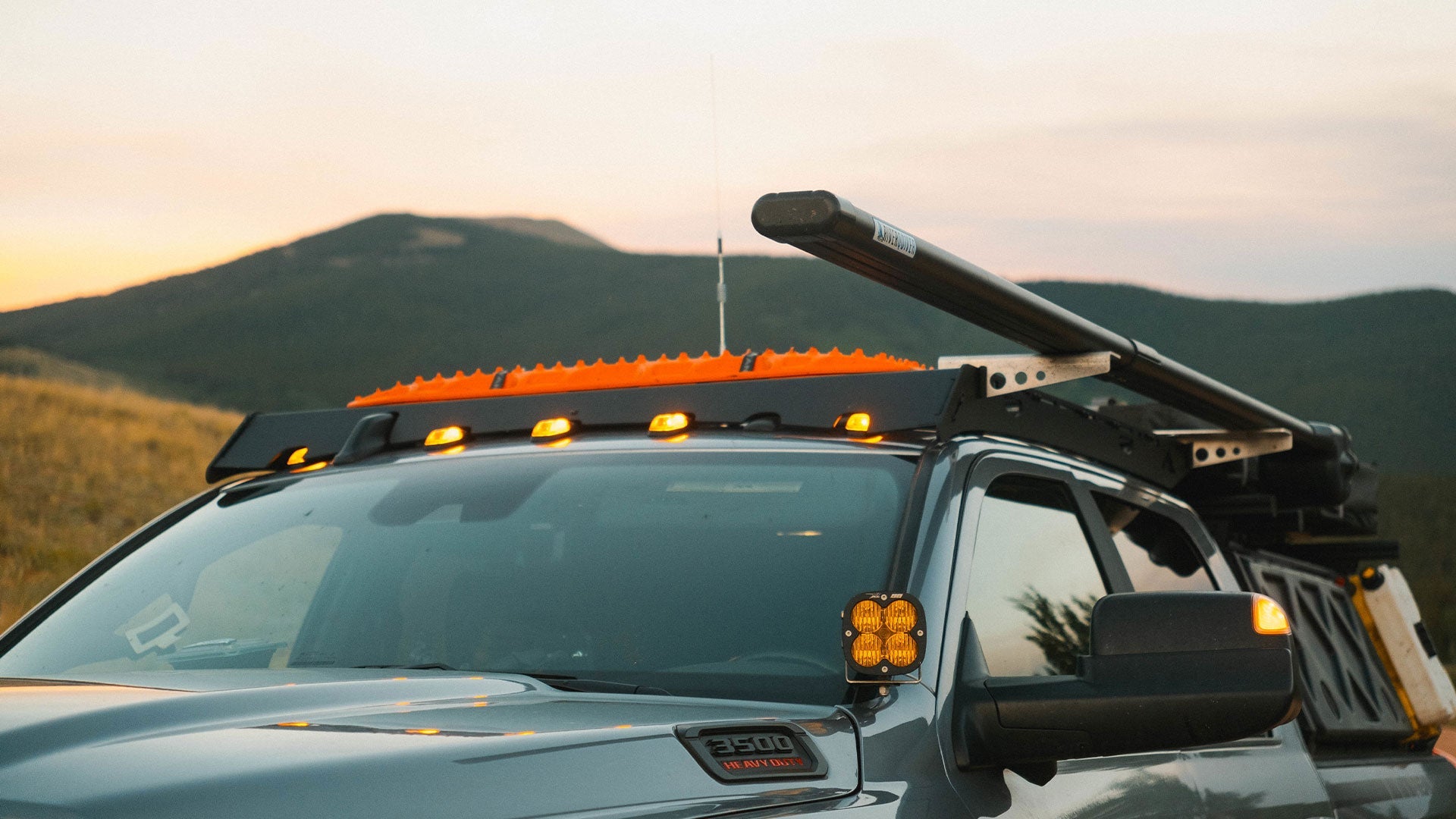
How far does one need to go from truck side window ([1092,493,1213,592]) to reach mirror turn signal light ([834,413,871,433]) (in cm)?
99

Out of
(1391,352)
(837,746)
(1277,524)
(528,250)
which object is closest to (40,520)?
(1277,524)

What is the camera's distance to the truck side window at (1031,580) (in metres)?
3.30

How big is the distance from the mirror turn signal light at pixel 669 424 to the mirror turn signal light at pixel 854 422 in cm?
37

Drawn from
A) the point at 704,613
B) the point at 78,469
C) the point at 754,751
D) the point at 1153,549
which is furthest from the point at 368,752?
the point at 78,469

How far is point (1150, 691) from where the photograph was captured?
266cm

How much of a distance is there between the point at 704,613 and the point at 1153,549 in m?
1.91

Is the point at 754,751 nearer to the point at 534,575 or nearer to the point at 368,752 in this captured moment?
the point at 368,752

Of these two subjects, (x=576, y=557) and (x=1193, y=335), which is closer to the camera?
(x=576, y=557)

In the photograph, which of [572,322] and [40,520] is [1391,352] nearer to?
[572,322]

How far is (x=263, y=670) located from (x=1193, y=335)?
97196 millimetres

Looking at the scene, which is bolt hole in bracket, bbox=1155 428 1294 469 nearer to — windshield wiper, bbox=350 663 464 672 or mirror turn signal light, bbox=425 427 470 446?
mirror turn signal light, bbox=425 427 470 446

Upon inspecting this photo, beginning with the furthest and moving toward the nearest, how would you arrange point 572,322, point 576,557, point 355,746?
point 572,322 < point 576,557 < point 355,746

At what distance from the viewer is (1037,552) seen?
11.9 ft

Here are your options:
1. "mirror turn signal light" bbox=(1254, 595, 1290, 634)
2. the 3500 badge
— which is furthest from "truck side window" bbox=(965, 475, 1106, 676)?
the 3500 badge
